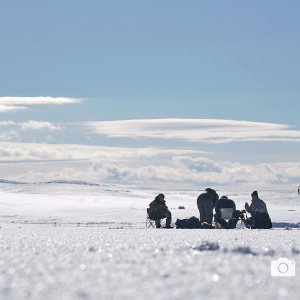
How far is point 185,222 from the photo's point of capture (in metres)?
13.1

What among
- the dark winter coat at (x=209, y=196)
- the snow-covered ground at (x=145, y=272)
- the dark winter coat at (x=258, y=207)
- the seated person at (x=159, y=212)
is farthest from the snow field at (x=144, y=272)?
the dark winter coat at (x=209, y=196)

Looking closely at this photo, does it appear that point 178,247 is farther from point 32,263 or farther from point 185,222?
point 185,222

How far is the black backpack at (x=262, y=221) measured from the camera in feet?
40.5

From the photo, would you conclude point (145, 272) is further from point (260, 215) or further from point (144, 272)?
point (260, 215)

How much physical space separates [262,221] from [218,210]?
2085mm

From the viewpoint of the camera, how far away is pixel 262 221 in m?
12.4

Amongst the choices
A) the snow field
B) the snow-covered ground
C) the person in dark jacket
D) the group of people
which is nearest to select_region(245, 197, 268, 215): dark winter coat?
the group of people

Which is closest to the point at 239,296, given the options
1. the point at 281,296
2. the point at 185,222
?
the point at 281,296

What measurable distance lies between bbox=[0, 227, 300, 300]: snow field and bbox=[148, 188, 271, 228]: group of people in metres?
9.24

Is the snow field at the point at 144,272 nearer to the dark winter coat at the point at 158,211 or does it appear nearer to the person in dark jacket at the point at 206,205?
the dark winter coat at the point at 158,211

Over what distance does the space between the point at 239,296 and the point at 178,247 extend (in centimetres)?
173

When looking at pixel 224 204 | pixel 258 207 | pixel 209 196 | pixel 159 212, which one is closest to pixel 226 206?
pixel 224 204

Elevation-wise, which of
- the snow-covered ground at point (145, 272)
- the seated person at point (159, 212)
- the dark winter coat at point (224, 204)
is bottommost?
the seated person at point (159, 212)

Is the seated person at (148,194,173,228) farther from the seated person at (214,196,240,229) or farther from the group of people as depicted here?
the seated person at (214,196,240,229)
